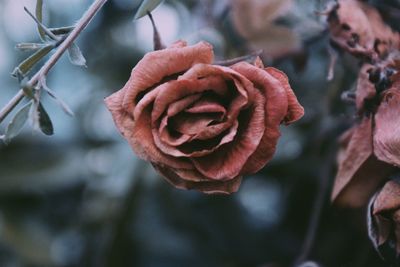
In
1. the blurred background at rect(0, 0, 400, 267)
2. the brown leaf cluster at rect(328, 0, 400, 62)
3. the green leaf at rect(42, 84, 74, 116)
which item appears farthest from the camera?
the blurred background at rect(0, 0, 400, 267)

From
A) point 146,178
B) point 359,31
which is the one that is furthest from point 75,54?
point 146,178

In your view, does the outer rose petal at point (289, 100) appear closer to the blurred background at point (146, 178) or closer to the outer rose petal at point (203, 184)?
the outer rose petal at point (203, 184)

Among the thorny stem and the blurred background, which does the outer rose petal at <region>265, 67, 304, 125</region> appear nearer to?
the thorny stem

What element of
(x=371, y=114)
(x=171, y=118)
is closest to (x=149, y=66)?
(x=171, y=118)

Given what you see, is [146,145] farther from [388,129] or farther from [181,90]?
[388,129]

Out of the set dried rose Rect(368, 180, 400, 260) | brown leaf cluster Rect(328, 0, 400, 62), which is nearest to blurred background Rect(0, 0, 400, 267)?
brown leaf cluster Rect(328, 0, 400, 62)

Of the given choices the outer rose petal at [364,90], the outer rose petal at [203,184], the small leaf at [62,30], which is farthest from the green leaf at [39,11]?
the outer rose petal at [364,90]

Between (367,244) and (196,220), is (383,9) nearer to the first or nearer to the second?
(367,244)
